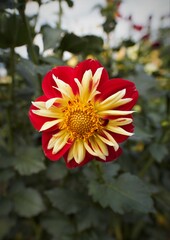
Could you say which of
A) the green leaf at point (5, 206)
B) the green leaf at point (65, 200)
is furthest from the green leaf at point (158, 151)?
the green leaf at point (5, 206)

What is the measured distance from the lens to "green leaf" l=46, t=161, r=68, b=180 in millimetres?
971

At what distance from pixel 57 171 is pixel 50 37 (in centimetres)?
41

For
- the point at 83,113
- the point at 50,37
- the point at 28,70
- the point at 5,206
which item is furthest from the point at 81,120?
the point at 5,206

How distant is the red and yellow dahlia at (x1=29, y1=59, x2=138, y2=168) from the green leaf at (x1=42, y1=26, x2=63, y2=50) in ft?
0.86

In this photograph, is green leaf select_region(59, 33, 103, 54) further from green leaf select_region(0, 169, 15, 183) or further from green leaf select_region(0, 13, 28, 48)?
green leaf select_region(0, 169, 15, 183)

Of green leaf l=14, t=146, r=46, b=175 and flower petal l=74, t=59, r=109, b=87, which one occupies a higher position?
flower petal l=74, t=59, r=109, b=87

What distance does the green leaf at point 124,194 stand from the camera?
0.74 metres

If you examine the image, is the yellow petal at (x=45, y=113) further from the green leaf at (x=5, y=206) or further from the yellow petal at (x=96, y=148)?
the green leaf at (x=5, y=206)

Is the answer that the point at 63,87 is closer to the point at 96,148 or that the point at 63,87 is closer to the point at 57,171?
the point at 96,148

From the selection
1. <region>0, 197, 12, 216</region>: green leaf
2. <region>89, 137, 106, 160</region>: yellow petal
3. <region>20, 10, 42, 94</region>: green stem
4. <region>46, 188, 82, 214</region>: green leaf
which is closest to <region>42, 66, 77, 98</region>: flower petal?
<region>89, 137, 106, 160</region>: yellow petal

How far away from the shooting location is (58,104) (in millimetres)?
579

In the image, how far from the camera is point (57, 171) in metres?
0.99

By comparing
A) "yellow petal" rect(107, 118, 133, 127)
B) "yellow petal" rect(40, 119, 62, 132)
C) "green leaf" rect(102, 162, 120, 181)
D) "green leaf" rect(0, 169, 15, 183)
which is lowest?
"green leaf" rect(0, 169, 15, 183)

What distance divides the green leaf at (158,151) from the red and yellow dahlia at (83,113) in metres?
0.39
